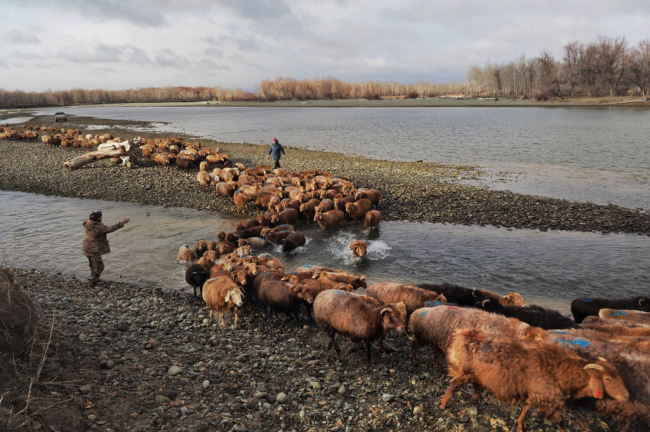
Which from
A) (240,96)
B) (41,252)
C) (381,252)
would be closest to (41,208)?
(41,252)

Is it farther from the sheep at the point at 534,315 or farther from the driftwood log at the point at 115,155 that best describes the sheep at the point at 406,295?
the driftwood log at the point at 115,155

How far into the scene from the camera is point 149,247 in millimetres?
13156

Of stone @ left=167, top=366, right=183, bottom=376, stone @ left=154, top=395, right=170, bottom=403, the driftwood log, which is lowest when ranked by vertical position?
stone @ left=167, top=366, right=183, bottom=376

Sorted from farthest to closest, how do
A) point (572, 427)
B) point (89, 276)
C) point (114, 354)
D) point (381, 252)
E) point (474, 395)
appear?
point (381, 252) < point (89, 276) < point (114, 354) < point (474, 395) < point (572, 427)

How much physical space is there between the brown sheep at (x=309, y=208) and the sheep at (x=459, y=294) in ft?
25.0

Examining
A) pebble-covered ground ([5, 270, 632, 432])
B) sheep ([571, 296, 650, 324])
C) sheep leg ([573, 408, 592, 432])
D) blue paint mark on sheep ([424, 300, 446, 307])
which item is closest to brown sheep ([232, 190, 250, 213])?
pebble-covered ground ([5, 270, 632, 432])

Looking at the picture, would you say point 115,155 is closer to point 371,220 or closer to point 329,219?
point 329,219

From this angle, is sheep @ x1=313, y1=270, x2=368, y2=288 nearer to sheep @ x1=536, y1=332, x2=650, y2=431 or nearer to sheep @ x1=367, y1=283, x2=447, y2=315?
sheep @ x1=367, y1=283, x2=447, y2=315

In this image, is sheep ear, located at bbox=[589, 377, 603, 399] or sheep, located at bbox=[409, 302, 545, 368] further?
sheep, located at bbox=[409, 302, 545, 368]

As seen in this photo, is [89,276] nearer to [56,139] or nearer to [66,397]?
[66,397]

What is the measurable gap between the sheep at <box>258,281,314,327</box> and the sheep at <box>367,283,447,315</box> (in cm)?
159

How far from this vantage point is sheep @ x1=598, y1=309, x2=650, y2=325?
23.1ft

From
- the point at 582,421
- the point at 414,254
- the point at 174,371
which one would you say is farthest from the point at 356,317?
A: the point at 414,254

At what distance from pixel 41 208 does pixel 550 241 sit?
22707mm
